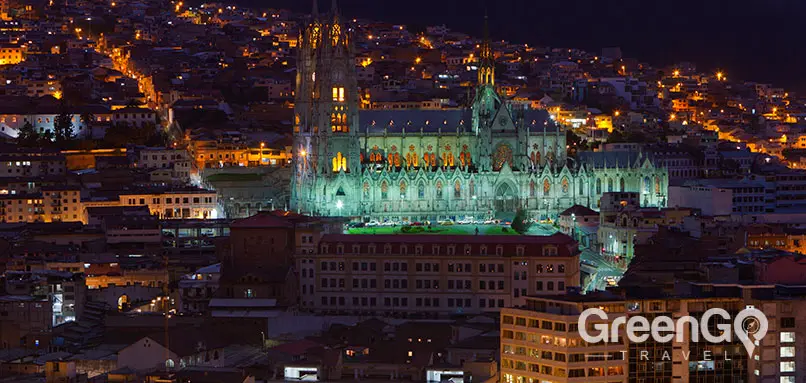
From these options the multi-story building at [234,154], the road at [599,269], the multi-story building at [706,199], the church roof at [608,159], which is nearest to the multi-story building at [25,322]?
the road at [599,269]

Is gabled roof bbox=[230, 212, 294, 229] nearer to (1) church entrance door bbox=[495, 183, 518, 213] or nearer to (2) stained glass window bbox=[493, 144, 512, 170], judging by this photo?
(1) church entrance door bbox=[495, 183, 518, 213]

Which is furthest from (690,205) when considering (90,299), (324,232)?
(90,299)

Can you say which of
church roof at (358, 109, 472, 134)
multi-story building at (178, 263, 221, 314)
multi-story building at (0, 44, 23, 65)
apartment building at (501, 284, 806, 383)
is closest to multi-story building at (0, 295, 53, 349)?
multi-story building at (178, 263, 221, 314)

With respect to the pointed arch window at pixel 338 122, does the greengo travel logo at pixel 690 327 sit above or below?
below

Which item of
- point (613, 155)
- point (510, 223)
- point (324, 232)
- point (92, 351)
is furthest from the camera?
point (613, 155)

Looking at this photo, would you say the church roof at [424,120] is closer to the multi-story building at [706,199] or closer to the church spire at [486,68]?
the church spire at [486,68]

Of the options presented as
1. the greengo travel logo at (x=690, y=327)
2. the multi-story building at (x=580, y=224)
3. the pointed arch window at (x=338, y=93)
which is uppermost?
the pointed arch window at (x=338, y=93)

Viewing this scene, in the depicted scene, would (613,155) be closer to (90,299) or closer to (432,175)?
(432,175)
